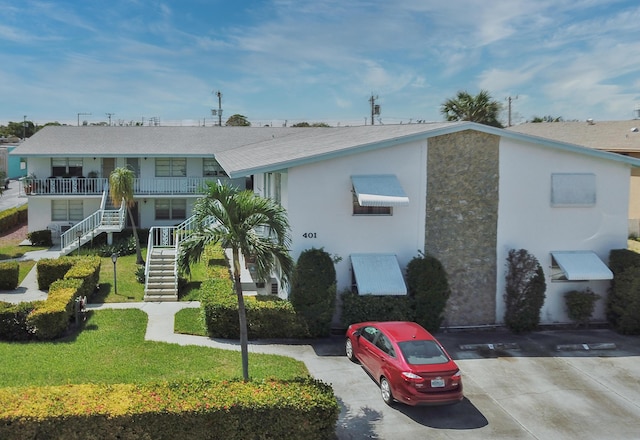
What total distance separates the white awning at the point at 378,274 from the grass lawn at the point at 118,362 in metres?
3.26

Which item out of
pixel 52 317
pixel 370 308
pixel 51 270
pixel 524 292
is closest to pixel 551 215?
pixel 524 292

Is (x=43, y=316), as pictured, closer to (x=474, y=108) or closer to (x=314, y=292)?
(x=314, y=292)

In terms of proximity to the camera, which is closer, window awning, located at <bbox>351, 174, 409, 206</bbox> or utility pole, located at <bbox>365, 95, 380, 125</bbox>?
window awning, located at <bbox>351, 174, 409, 206</bbox>

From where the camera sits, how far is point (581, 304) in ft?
58.2

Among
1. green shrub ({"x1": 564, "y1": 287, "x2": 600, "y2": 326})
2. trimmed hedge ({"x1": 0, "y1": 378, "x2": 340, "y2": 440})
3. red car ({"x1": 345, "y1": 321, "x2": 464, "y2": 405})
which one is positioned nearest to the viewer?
trimmed hedge ({"x1": 0, "y1": 378, "x2": 340, "y2": 440})

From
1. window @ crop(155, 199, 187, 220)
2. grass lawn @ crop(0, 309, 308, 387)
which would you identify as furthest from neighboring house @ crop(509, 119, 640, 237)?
window @ crop(155, 199, 187, 220)

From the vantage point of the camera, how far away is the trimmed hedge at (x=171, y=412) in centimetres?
919

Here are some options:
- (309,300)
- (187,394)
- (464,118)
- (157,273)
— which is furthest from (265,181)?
(464,118)

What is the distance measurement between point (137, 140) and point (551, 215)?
26.5 m

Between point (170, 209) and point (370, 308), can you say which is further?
point (170, 209)

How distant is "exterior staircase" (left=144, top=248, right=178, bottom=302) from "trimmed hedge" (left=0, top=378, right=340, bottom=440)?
1078 cm

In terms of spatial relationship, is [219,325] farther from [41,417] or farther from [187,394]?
[41,417]

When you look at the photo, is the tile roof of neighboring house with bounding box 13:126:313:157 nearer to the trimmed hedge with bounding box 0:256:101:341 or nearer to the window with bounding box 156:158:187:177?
the window with bounding box 156:158:187:177

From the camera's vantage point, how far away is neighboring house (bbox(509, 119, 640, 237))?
30375mm
